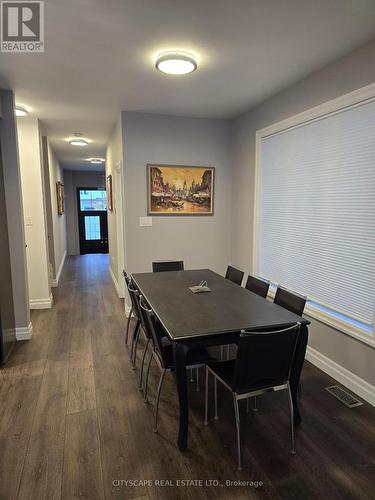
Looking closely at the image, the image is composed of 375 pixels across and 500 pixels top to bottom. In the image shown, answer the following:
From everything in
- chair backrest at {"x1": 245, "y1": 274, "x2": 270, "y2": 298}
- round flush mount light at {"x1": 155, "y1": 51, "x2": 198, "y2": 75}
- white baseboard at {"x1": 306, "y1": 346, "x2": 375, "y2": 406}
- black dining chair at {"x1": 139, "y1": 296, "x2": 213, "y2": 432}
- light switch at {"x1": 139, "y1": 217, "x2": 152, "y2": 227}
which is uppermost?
round flush mount light at {"x1": 155, "y1": 51, "x2": 198, "y2": 75}

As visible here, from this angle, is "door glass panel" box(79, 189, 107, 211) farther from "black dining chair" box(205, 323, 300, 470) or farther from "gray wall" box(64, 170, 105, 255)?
"black dining chair" box(205, 323, 300, 470)

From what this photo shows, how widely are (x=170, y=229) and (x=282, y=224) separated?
1531 mm

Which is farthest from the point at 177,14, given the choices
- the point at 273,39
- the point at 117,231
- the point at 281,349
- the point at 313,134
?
the point at 117,231

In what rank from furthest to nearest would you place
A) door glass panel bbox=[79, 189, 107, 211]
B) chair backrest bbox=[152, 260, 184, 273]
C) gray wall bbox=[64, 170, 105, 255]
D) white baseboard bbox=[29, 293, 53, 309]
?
door glass panel bbox=[79, 189, 107, 211], gray wall bbox=[64, 170, 105, 255], white baseboard bbox=[29, 293, 53, 309], chair backrest bbox=[152, 260, 184, 273]

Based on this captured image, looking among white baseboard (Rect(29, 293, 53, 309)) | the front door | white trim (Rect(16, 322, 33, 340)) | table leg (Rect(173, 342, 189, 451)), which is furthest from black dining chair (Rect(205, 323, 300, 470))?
the front door

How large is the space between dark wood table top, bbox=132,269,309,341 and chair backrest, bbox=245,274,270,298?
0.19m

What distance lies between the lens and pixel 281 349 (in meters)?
1.80

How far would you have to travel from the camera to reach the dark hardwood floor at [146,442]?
1684mm

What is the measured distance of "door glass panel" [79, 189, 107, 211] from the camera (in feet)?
32.5

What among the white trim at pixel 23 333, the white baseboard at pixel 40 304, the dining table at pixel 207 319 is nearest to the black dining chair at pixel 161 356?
the dining table at pixel 207 319

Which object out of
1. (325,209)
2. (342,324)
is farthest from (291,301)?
(325,209)

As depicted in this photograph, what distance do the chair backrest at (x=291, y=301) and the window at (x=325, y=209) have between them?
584 millimetres

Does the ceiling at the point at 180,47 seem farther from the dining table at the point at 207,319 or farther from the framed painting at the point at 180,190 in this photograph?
the dining table at the point at 207,319

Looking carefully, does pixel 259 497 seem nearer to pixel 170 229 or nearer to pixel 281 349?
pixel 281 349
